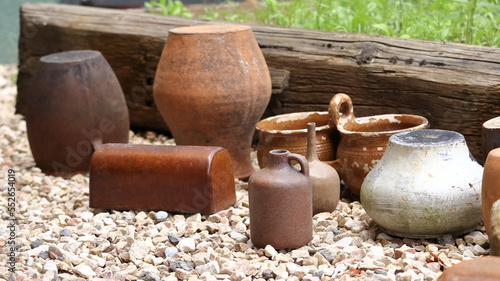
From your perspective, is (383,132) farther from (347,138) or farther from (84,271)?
(84,271)

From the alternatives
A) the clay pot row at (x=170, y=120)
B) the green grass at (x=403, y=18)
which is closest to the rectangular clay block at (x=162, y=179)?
the clay pot row at (x=170, y=120)

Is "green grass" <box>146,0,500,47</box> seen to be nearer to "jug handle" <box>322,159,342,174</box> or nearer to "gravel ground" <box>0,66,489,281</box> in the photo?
"jug handle" <box>322,159,342,174</box>

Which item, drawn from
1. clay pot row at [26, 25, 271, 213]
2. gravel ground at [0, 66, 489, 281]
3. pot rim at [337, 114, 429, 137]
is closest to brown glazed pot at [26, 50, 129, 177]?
clay pot row at [26, 25, 271, 213]

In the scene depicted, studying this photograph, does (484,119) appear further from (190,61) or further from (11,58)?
(11,58)

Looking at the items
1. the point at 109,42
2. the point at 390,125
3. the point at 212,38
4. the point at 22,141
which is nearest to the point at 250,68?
the point at 212,38

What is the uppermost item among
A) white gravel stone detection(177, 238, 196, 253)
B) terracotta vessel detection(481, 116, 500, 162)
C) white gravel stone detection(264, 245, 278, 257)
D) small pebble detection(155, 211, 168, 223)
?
terracotta vessel detection(481, 116, 500, 162)

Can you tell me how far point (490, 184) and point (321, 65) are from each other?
1.83 m

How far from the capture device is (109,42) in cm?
562

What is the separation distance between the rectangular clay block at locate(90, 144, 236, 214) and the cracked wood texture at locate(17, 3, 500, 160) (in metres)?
1.07

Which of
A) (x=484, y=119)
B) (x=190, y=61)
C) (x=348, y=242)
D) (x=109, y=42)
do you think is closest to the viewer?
(x=348, y=242)

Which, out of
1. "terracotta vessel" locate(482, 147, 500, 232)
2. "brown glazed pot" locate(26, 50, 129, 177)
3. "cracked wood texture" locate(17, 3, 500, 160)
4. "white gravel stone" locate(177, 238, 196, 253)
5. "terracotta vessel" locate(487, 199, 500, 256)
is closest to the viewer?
"terracotta vessel" locate(487, 199, 500, 256)

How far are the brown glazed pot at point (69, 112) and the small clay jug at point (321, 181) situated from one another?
1591mm

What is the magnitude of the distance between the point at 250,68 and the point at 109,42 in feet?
5.34

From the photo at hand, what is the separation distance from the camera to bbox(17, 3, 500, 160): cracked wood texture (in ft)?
13.5
